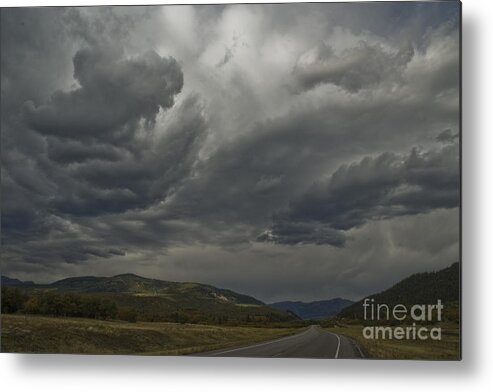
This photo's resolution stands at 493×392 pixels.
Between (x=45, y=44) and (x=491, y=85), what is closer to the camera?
(x=491, y=85)

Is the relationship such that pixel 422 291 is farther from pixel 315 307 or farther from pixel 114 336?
pixel 114 336

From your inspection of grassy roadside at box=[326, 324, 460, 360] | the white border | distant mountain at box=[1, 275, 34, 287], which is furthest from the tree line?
grassy roadside at box=[326, 324, 460, 360]

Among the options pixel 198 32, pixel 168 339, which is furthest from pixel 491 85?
pixel 168 339

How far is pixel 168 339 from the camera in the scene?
8758mm

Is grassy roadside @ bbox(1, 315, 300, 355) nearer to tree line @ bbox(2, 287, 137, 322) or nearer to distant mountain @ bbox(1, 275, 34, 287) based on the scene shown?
tree line @ bbox(2, 287, 137, 322)

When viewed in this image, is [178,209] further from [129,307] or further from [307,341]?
[307,341]

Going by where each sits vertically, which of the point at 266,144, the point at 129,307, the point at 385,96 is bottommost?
the point at 129,307

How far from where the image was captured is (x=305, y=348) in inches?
332

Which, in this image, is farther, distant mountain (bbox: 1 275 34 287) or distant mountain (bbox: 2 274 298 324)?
distant mountain (bbox: 1 275 34 287)

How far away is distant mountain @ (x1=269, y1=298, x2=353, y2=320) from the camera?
8.49 meters

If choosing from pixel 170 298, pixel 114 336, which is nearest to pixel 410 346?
pixel 170 298

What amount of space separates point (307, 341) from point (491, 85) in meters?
3.49

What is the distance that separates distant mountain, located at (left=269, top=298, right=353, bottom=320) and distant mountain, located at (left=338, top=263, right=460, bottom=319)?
0.10m

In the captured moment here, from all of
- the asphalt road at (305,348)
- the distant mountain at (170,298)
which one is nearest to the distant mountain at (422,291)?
the asphalt road at (305,348)
